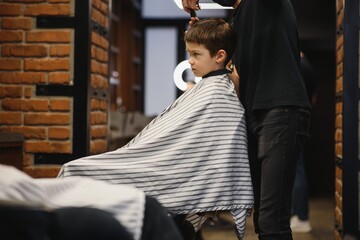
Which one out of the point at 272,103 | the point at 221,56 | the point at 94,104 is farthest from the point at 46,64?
the point at 272,103

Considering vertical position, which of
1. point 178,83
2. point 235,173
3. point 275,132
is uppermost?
point 178,83

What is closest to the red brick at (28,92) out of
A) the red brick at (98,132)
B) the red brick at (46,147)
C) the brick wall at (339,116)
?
the red brick at (46,147)

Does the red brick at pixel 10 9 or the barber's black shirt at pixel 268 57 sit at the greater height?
the red brick at pixel 10 9

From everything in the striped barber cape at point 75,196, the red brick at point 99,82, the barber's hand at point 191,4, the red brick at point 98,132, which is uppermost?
the barber's hand at point 191,4

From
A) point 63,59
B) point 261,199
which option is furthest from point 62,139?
point 261,199

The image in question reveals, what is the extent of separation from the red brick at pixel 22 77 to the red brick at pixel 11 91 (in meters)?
0.03

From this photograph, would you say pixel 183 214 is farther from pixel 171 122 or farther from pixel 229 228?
pixel 229 228

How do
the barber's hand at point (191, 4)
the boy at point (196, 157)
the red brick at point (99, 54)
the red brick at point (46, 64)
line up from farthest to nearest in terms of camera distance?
the red brick at point (99, 54), the red brick at point (46, 64), the barber's hand at point (191, 4), the boy at point (196, 157)

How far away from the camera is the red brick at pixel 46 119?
10.3 ft

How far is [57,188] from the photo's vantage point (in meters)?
0.99

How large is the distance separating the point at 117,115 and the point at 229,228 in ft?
5.68

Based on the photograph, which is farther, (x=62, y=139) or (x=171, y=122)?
(x=62, y=139)

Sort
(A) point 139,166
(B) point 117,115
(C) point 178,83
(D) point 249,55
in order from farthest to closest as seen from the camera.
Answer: (B) point 117,115
(C) point 178,83
(D) point 249,55
(A) point 139,166

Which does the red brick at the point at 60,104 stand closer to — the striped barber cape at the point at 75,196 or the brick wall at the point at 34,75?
the brick wall at the point at 34,75
